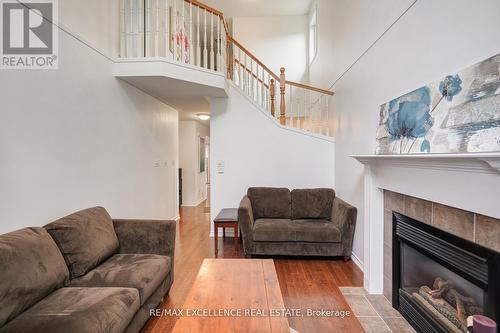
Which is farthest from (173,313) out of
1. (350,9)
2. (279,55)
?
(279,55)

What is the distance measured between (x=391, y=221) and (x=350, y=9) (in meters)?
2.80

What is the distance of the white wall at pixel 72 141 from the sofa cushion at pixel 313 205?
7.79ft

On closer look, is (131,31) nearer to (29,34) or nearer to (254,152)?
(29,34)

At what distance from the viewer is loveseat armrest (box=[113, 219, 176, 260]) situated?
2514mm

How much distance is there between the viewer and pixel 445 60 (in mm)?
1646

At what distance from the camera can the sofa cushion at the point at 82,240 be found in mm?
1964

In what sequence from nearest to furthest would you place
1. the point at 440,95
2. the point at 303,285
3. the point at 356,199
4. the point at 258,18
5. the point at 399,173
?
the point at 440,95 < the point at 399,173 < the point at 303,285 < the point at 356,199 < the point at 258,18

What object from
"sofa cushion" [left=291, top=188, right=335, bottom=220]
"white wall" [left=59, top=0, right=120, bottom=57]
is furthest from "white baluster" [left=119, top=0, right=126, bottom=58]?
"sofa cushion" [left=291, top=188, right=335, bottom=220]

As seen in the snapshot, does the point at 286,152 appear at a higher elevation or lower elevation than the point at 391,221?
higher

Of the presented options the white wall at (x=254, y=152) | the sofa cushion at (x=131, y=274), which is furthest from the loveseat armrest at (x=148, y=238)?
the white wall at (x=254, y=152)

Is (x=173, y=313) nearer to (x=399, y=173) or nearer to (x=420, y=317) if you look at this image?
(x=420, y=317)

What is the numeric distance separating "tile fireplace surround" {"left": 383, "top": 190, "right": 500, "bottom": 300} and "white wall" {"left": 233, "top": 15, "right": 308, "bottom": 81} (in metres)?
5.14

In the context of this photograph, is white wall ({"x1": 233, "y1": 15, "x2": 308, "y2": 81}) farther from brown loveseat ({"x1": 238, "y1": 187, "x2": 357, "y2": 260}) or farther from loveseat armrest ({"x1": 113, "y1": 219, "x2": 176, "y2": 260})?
loveseat armrest ({"x1": 113, "y1": 219, "x2": 176, "y2": 260})

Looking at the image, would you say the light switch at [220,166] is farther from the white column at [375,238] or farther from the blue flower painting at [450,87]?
the blue flower painting at [450,87]
